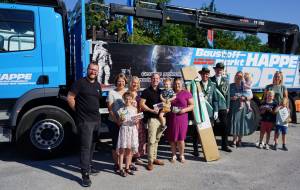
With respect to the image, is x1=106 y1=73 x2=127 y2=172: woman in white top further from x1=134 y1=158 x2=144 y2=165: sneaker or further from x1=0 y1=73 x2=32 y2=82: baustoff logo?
x1=0 y1=73 x2=32 y2=82: baustoff logo

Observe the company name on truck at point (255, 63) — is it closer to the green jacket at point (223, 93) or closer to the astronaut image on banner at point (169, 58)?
the astronaut image on banner at point (169, 58)

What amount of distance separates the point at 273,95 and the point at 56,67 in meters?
4.33

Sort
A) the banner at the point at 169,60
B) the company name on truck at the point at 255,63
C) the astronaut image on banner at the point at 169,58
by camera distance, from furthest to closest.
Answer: the company name on truck at the point at 255,63
the astronaut image on banner at the point at 169,58
the banner at the point at 169,60

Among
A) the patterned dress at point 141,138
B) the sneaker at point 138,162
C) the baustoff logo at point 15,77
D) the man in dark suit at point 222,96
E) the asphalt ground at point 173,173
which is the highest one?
the baustoff logo at point 15,77

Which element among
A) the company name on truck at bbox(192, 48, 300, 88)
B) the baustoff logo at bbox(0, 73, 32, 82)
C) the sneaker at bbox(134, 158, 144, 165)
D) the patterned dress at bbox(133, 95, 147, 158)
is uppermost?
the company name on truck at bbox(192, 48, 300, 88)

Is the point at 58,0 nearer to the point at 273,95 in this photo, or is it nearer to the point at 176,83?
the point at 176,83

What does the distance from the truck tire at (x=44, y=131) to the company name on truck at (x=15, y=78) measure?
1.65ft

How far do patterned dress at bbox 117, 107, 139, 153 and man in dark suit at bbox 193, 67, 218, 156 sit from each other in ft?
5.31

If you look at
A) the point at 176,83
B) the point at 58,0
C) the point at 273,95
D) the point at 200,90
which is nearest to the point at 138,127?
the point at 176,83

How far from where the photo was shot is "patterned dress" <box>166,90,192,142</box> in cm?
612

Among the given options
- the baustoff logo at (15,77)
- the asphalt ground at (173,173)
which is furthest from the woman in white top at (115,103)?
the baustoff logo at (15,77)

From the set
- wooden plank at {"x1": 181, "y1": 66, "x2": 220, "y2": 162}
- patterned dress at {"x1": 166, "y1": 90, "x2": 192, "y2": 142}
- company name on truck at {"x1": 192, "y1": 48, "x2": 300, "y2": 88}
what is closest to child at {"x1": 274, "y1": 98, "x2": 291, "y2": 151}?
company name on truck at {"x1": 192, "y1": 48, "x2": 300, "y2": 88}

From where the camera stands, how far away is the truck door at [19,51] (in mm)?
6109

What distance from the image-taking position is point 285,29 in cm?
1080
